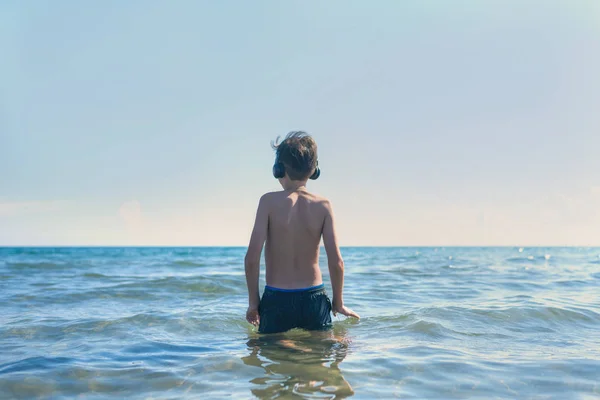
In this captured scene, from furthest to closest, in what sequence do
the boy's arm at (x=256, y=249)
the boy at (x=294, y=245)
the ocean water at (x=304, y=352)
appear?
the boy at (x=294, y=245) < the boy's arm at (x=256, y=249) < the ocean water at (x=304, y=352)

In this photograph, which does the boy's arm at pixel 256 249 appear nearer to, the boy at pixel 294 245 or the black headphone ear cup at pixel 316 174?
the boy at pixel 294 245

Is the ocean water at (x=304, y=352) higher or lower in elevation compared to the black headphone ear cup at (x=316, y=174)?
lower

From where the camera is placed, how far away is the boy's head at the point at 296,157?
163 inches

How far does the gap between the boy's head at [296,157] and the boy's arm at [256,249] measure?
1.02 ft

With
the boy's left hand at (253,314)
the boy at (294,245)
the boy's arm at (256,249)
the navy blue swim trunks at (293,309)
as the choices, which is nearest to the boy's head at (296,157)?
the boy at (294,245)

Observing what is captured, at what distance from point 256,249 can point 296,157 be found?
33.2 inches

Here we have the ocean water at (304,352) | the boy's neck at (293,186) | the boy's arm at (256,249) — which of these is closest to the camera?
the ocean water at (304,352)

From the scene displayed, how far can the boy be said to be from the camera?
13.6ft

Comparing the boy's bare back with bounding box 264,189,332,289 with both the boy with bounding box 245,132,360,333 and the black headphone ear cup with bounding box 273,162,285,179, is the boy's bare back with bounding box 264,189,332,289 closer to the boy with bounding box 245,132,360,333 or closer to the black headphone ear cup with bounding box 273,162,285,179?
the boy with bounding box 245,132,360,333

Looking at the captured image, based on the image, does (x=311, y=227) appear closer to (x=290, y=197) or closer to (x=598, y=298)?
(x=290, y=197)

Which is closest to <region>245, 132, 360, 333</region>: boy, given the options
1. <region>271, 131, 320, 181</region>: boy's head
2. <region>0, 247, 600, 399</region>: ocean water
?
<region>271, 131, 320, 181</region>: boy's head

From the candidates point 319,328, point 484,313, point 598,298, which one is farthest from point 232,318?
point 598,298

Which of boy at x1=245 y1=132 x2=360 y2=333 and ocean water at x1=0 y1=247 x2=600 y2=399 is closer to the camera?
ocean water at x1=0 y1=247 x2=600 y2=399

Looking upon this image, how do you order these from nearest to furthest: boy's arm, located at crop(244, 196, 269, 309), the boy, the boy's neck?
boy's arm, located at crop(244, 196, 269, 309), the boy, the boy's neck
